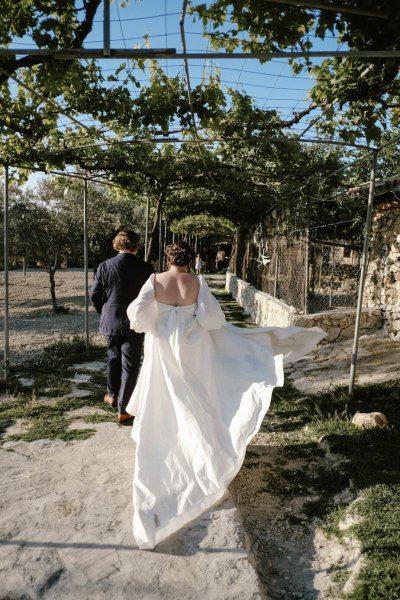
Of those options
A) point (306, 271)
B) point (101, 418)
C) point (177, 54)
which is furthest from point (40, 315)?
point (177, 54)

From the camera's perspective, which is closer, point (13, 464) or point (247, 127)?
point (13, 464)

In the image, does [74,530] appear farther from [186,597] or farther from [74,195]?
[74,195]

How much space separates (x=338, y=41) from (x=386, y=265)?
18.3 ft

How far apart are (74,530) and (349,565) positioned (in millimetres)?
1698

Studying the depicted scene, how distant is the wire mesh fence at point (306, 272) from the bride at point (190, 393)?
475 cm

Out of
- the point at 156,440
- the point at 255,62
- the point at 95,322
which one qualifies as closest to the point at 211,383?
the point at 156,440

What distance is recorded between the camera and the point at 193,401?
3738 millimetres

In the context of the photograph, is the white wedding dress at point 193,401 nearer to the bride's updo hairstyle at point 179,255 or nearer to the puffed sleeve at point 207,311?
the puffed sleeve at point 207,311

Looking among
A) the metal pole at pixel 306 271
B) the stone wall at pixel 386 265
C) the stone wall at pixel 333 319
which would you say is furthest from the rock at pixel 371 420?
the metal pole at pixel 306 271

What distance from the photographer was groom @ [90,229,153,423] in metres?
5.07

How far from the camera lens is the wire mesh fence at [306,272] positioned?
9227mm

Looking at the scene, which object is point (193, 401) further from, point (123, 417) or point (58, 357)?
point (58, 357)

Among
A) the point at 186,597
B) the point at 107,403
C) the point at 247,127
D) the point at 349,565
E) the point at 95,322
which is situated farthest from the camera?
the point at 95,322

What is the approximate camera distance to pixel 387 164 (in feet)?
61.1
